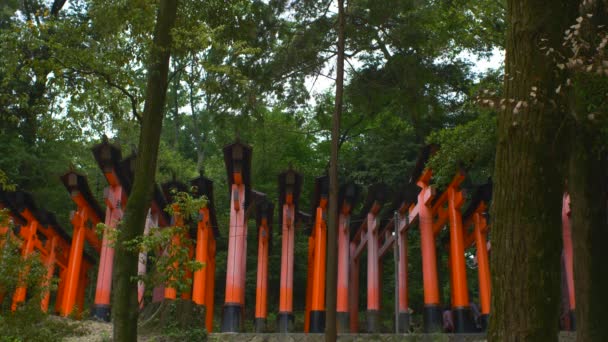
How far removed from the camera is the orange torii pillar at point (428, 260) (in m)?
16.4

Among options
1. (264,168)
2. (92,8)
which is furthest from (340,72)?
(264,168)

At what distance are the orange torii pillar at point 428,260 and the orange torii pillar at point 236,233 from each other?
→ 15.5 feet

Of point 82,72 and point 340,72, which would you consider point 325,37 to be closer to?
point 340,72

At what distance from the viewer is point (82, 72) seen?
31.1 ft

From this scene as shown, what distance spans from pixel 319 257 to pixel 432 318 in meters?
3.59

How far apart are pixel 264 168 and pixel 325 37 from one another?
14581mm

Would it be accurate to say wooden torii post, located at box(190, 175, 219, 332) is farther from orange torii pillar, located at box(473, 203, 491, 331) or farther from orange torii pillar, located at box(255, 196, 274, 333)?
orange torii pillar, located at box(473, 203, 491, 331)

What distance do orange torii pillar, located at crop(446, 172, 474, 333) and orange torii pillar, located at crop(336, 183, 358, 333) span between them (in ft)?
9.45

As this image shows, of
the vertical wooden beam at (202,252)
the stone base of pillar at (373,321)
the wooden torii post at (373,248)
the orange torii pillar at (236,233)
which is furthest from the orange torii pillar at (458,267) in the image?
the vertical wooden beam at (202,252)

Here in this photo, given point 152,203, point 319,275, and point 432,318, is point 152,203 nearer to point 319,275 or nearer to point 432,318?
point 319,275

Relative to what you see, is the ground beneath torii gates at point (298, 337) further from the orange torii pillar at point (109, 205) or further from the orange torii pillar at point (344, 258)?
the orange torii pillar at point (344, 258)

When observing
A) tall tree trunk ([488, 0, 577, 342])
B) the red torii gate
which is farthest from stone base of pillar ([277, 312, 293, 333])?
tall tree trunk ([488, 0, 577, 342])

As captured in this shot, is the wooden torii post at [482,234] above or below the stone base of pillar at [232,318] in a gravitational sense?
above

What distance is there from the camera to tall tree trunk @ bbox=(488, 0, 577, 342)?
4371mm
